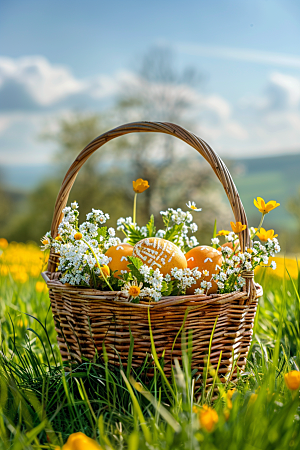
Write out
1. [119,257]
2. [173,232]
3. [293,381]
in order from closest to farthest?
[293,381], [119,257], [173,232]

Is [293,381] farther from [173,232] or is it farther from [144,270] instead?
[173,232]

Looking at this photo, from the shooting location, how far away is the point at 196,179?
12.8 metres

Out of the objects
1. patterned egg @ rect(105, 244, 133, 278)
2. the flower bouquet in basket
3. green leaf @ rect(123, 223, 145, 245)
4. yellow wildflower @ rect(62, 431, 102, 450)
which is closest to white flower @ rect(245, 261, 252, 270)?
the flower bouquet in basket

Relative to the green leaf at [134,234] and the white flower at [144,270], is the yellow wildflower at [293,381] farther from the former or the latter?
the green leaf at [134,234]

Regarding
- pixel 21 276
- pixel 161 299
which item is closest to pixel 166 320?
pixel 161 299

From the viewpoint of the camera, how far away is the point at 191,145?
4.73ft

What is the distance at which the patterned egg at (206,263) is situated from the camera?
4.60 feet

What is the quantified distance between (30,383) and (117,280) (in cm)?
51

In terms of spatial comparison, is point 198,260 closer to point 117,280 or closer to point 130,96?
point 117,280

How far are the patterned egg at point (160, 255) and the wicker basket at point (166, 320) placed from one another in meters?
0.20

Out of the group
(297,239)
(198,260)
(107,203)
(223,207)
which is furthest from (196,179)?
(198,260)

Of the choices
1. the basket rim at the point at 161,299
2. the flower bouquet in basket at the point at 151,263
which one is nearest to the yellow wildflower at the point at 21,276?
the flower bouquet in basket at the point at 151,263

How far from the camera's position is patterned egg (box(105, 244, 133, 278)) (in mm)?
1467

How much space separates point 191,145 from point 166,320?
0.68m
